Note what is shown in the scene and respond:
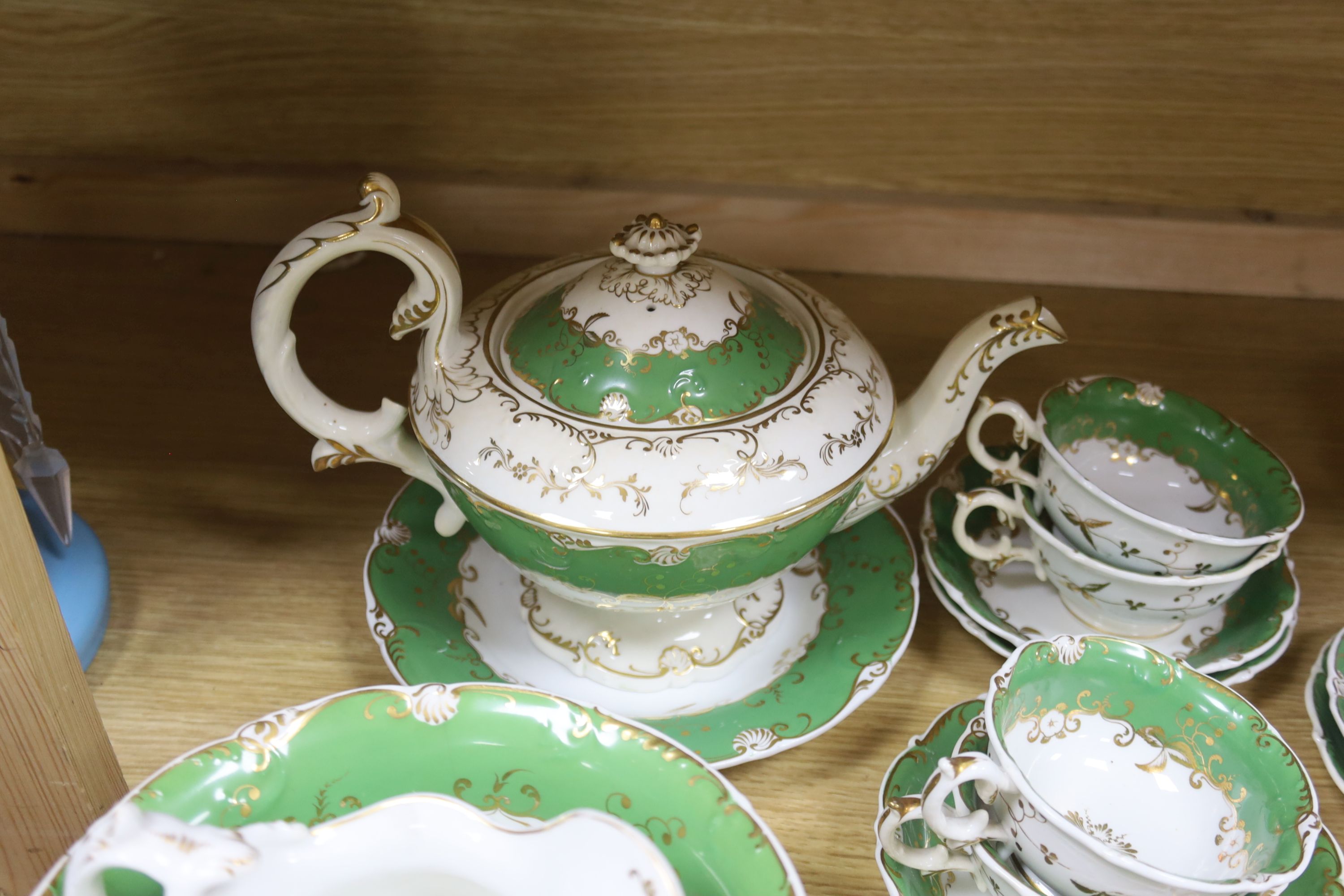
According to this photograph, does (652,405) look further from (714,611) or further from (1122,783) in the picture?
(1122,783)

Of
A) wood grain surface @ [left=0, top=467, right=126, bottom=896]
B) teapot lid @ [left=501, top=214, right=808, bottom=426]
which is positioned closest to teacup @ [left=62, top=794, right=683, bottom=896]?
wood grain surface @ [left=0, top=467, right=126, bottom=896]

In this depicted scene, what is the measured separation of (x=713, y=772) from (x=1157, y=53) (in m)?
0.75

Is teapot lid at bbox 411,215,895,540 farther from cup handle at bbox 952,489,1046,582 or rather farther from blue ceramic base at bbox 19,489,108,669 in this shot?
blue ceramic base at bbox 19,489,108,669

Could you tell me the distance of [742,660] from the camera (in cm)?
62

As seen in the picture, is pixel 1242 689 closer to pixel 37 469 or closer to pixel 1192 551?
pixel 1192 551

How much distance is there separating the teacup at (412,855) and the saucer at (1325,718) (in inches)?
16.2

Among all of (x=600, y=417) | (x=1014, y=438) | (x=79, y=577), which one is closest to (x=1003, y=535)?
(x=1014, y=438)

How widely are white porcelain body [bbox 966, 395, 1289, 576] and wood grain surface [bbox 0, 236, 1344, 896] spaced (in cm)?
9

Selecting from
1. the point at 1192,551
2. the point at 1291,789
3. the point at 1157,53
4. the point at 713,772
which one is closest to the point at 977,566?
the point at 1192,551

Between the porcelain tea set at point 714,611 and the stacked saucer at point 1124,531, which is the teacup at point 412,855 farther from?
the stacked saucer at point 1124,531

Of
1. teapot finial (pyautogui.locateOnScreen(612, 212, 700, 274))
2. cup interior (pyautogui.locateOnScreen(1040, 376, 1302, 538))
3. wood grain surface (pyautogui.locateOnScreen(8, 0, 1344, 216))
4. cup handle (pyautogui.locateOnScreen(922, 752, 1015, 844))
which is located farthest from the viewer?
wood grain surface (pyautogui.locateOnScreen(8, 0, 1344, 216))

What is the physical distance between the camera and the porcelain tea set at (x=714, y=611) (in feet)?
1.22

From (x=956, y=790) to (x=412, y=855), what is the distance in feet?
0.73

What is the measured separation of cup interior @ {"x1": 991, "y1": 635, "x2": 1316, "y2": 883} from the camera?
485mm
